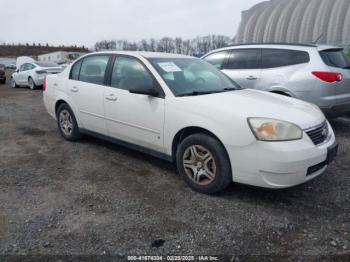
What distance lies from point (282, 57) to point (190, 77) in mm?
2731

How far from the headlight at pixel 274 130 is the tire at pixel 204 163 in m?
0.41

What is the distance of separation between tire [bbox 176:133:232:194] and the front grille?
0.87 m

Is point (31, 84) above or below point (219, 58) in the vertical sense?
below

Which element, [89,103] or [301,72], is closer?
[89,103]

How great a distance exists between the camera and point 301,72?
19.0 feet

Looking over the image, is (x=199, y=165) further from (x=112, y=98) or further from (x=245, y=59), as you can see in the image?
(x=245, y=59)

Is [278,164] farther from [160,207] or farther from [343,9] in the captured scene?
[343,9]

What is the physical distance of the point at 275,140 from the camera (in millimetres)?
3105

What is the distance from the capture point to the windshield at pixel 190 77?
398 centimetres

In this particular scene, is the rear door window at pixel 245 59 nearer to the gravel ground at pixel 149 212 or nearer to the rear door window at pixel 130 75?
the gravel ground at pixel 149 212

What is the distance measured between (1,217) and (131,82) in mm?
2173

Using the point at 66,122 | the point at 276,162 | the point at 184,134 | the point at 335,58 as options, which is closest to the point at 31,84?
the point at 66,122

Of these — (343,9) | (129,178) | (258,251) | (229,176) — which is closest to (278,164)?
(229,176)

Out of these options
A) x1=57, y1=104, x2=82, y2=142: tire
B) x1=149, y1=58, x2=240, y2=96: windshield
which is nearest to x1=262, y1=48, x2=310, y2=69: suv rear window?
x1=149, y1=58, x2=240, y2=96: windshield
